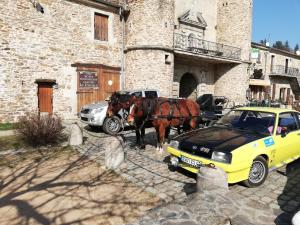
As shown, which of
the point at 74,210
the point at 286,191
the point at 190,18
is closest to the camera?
the point at 74,210

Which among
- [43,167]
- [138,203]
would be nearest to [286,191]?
[138,203]

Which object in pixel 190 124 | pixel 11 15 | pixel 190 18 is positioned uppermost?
pixel 190 18

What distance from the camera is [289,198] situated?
16.0ft

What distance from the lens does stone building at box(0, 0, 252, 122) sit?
13.4 meters

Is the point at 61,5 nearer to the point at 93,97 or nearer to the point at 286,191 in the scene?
the point at 93,97

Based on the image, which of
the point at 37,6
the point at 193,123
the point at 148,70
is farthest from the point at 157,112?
the point at 37,6

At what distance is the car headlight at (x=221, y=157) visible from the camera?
479 cm

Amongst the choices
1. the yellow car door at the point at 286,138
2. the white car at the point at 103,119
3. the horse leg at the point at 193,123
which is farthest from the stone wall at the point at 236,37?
the yellow car door at the point at 286,138

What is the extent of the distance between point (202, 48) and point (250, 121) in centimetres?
1627

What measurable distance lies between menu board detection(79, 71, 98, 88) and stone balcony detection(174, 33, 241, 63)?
6.16 metres

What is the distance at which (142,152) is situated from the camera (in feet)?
26.1

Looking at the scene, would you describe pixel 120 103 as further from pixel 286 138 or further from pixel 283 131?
pixel 286 138

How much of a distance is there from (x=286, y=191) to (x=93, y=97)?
1294 centimetres

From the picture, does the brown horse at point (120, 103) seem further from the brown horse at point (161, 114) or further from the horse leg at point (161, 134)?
the horse leg at point (161, 134)
